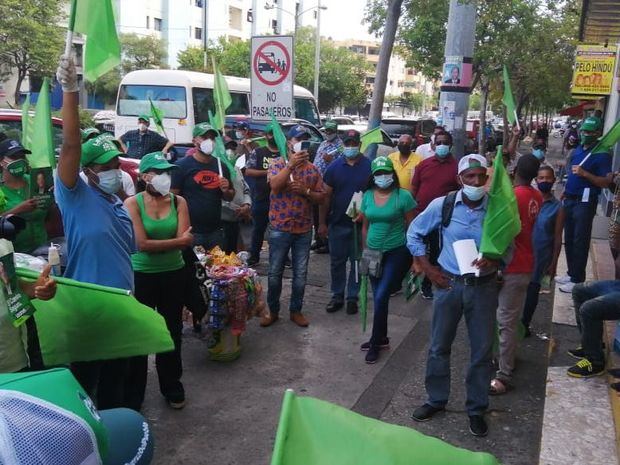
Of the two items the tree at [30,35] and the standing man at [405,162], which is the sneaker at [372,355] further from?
the tree at [30,35]

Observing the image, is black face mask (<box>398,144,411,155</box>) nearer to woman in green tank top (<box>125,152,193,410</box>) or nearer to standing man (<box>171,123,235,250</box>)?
standing man (<box>171,123,235,250</box>)

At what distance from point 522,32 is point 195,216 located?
19.4m

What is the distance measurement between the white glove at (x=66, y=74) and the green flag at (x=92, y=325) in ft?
2.99

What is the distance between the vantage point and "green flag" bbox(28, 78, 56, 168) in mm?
3824

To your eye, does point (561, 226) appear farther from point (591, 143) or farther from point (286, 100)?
point (286, 100)

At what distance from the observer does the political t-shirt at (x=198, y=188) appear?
554cm

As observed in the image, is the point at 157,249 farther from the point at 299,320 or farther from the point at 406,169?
the point at 406,169

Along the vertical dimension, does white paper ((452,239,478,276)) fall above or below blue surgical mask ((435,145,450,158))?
below

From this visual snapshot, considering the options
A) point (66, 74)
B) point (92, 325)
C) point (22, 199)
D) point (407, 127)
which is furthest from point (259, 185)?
point (407, 127)

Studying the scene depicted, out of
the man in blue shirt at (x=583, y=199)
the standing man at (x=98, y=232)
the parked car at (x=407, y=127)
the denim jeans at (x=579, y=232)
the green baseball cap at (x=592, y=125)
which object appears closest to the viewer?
the standing man at (x=98, y=232)

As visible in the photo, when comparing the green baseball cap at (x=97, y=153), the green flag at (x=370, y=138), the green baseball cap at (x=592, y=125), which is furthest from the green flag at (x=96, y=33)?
the green baseball cap at (x=592, y=125)

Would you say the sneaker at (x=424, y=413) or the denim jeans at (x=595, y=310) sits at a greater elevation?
the denim jeans at (x=595, y=310)

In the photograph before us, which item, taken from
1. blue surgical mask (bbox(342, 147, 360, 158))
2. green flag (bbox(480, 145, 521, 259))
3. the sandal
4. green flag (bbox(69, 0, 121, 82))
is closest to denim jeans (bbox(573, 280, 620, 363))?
the sandal

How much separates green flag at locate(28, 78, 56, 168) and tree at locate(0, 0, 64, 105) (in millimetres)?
29996
